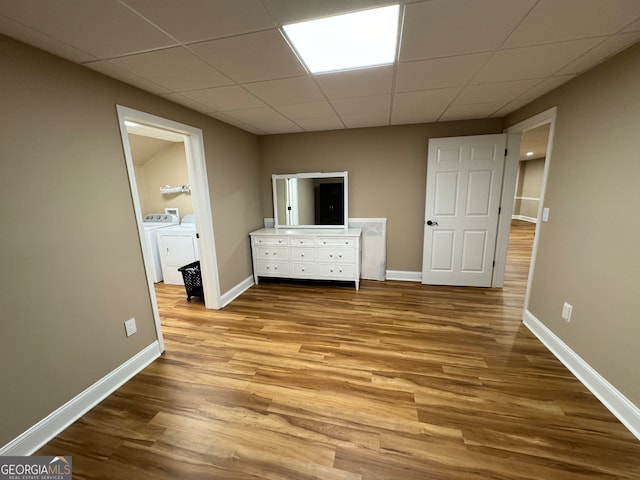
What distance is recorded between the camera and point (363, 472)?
126cm

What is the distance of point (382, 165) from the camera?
3.56 m

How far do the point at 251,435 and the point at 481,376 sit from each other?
5.49 feet

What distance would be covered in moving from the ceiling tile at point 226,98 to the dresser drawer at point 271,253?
1.86m

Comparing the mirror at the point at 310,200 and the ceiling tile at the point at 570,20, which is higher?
the ceiling tile at the point at 570,20

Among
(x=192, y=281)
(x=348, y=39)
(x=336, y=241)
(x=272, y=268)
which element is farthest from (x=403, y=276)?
(x=348, y=39)

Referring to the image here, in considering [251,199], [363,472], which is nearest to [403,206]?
[251,199]

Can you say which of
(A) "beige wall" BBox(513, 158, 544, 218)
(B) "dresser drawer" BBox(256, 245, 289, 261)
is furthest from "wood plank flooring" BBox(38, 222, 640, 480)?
(A) "beige wall" BBox(513, 158, 544, 218)

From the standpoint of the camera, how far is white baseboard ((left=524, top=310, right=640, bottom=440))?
1.45 m

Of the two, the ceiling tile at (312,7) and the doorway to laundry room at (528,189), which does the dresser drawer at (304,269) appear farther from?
the ceiling tile at (312,7)

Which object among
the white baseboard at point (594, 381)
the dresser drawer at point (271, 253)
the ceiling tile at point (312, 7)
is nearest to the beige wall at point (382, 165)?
the dresser drawer at point (271, 253)

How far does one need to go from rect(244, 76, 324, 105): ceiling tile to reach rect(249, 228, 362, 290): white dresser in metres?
1.70

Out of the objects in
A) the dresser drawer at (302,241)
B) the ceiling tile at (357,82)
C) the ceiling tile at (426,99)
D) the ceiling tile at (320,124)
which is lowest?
the dresser drawer at (302,241)

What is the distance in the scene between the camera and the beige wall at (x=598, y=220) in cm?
150

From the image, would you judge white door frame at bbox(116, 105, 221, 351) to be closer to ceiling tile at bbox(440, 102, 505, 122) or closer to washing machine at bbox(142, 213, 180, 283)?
washing machine at bbox(142, 213, 180, 283)
